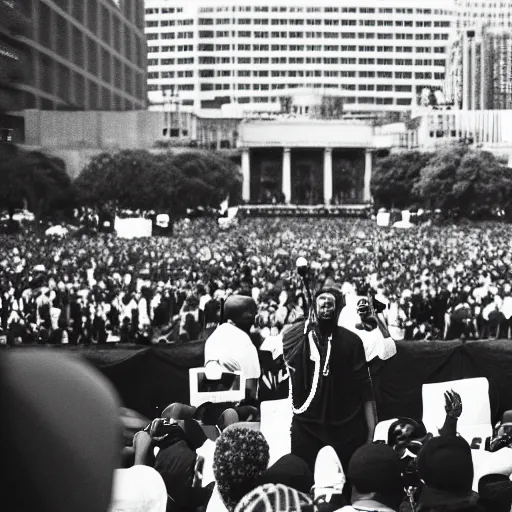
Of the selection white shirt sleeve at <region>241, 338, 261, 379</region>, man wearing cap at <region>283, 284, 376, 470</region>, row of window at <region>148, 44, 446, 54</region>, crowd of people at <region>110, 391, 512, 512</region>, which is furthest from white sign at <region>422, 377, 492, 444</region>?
row of window at <region>148, 44, 446, 54</region>

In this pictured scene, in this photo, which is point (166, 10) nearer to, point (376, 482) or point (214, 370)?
point (214, 370)

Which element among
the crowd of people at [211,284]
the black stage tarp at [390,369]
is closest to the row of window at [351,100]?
the crowd of people at [211,284]

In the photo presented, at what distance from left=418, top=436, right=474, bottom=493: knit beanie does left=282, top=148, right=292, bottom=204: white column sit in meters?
117

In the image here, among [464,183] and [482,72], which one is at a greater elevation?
[482,72]

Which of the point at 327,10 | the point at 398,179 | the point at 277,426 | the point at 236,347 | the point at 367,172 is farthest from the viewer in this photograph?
the point at 327,10

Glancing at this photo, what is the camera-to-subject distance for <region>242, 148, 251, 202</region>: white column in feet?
390

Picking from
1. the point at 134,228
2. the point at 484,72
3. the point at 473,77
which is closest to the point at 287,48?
the point at 473,77

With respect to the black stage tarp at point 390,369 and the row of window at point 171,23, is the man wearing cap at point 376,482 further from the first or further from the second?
the row of window at point 171,23

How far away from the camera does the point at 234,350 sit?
628 cm

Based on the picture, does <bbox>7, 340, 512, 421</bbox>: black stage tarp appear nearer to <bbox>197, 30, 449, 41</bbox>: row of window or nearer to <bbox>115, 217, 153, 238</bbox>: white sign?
<bbox>115, 217, 153, 238</bbox>: white sign

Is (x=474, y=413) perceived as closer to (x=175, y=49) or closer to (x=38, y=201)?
(x=38, y=201)

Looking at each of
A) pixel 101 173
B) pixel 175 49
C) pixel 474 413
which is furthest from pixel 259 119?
pixel 474 413

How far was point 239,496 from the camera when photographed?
3.17m

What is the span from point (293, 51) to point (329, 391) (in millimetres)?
157108
